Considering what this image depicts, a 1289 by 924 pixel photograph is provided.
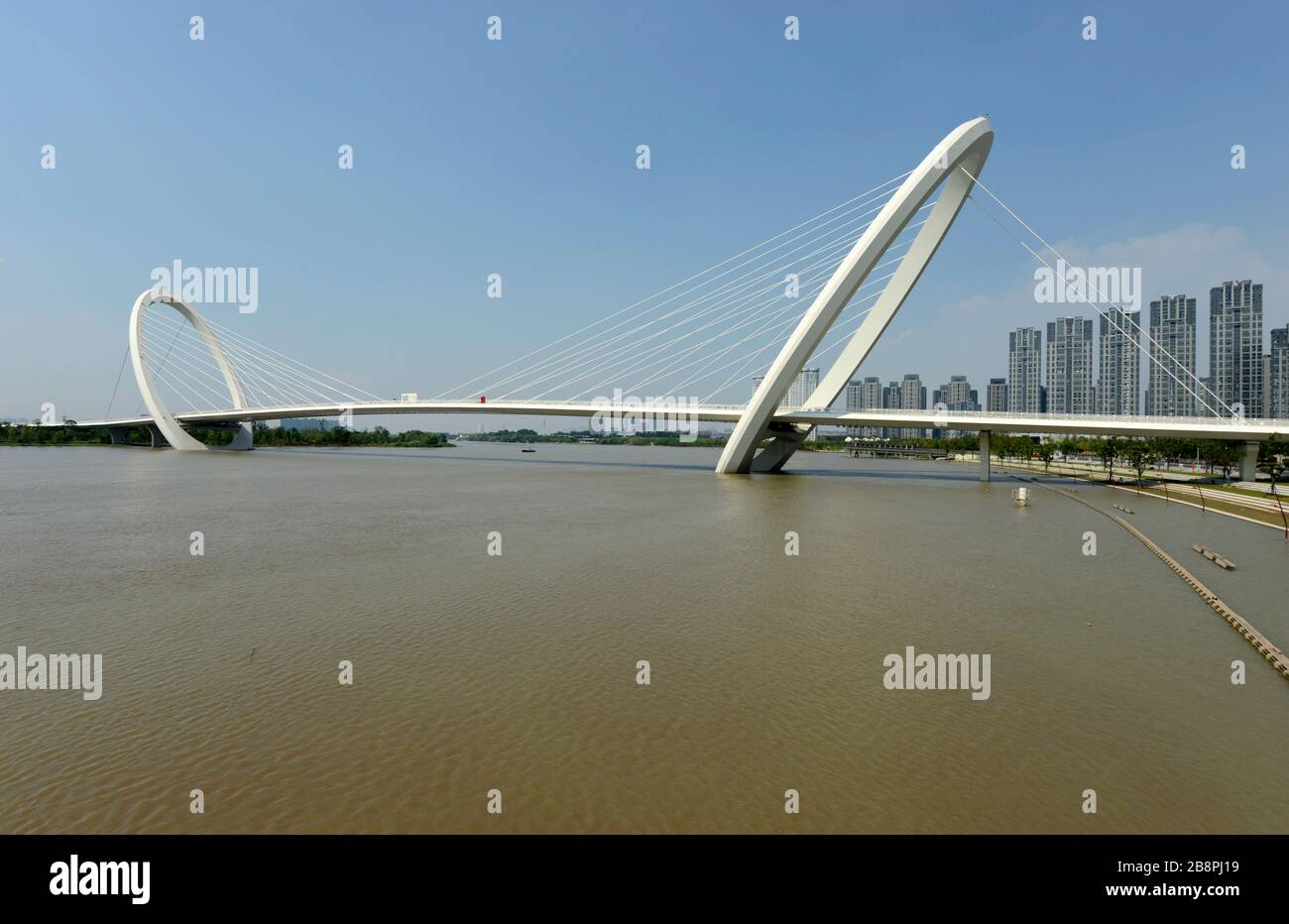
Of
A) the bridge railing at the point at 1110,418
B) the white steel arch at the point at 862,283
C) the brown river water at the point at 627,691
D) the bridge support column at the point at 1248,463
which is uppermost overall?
the white steel arch at the point at 862,283

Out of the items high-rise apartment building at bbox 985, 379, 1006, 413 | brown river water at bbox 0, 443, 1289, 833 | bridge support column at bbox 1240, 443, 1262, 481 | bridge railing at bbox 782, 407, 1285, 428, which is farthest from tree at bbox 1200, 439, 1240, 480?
high-rise apartment building at bbox 985, 379, 1006, 413

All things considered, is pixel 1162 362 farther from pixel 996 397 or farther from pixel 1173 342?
pixel 996 397

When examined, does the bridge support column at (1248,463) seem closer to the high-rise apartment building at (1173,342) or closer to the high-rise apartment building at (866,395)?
the high-rise apartment building at (1173,342)

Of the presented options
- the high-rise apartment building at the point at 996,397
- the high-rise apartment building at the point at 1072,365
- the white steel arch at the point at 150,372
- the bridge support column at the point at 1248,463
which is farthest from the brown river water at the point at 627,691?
the high-rise apartment building at the point at 996,397

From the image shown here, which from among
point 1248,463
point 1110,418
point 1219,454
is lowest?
point 1248,463

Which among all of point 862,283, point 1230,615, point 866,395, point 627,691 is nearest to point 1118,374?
point 866,395
